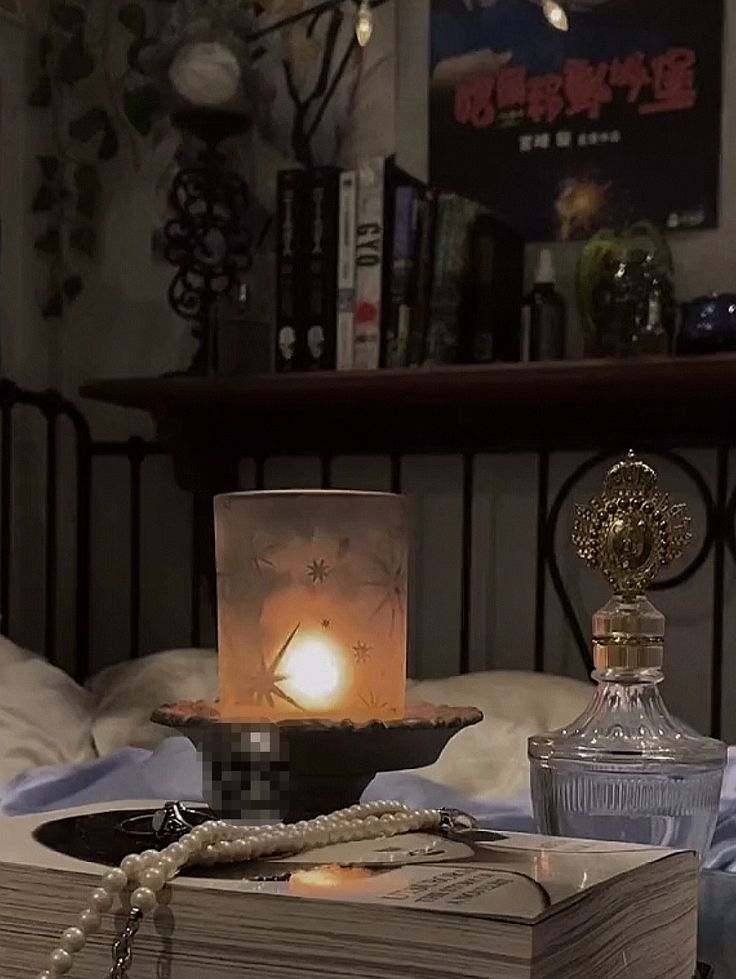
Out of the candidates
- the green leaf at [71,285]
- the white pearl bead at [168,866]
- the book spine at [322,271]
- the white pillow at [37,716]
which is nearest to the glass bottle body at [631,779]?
the white pearl bead at [168,866]

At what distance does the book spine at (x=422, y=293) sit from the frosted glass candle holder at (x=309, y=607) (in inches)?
41.5

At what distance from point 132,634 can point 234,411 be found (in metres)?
0.41

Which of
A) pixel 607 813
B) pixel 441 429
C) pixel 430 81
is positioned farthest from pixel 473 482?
pixel 607 813

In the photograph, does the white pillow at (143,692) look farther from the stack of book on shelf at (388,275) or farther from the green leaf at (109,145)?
the green leaf at (109,145)

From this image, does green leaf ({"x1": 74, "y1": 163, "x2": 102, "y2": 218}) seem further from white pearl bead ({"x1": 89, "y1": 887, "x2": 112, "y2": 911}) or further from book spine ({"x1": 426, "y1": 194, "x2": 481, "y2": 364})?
white pearl bead ({"x1": 89, "y1": 887, "x2": 112, "y2": 911})

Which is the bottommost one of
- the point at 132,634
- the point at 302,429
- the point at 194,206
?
the point at 132,634

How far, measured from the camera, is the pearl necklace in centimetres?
55

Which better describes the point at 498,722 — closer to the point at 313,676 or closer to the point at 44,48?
the point at 313,676

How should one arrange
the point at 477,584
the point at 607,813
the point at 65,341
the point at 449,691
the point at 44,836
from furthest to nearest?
the point at 65,341 < the point at 477,584 < the point at 449,691 < the point at 607,813 < the point at 44,836

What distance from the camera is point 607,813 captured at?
0.84 meters

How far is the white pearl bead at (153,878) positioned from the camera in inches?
21.7

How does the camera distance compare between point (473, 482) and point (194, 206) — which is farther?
point (194, 206)

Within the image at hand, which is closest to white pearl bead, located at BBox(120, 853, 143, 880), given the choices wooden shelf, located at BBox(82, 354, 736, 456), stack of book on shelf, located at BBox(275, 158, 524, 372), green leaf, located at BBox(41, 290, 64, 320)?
wooden shelf, located at BBox(82, 354, 736, 456)

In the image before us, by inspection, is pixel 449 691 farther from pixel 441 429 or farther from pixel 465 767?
pixel 441 429
